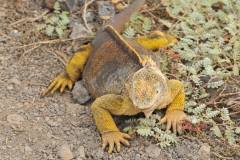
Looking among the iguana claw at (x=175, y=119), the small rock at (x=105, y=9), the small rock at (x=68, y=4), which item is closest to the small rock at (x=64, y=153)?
the iguana claw at (x=175, y=119)

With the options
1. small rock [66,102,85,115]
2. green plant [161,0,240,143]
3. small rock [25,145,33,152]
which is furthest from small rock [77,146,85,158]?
green plant [161,0,240,143]

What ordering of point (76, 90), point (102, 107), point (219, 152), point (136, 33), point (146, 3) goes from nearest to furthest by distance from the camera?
1. point (219, 152)
2. point (102, 107)
3. point (76, 90)
4. point (136, 33)
5. point (146, 3)

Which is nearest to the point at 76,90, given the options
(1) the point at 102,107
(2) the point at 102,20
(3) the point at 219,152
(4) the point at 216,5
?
(1) the point at 102,107

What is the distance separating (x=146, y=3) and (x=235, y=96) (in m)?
2.72

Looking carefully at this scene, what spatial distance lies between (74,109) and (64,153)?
0.87 meters

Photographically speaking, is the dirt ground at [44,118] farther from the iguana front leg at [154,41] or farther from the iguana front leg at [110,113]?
the iguana front leg at [154,41]

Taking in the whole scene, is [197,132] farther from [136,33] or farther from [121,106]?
[136,33]

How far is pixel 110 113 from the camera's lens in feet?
17.4

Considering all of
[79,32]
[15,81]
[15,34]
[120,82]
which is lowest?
[15,81]

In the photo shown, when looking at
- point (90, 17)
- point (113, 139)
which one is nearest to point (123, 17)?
point (90, 17)

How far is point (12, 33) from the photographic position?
22.6 ft

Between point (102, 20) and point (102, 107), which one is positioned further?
point (102, 20)

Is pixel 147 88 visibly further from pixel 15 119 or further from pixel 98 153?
pixel 15 119

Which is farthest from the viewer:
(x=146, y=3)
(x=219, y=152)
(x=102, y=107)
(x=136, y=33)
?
(x=146, y=3)
